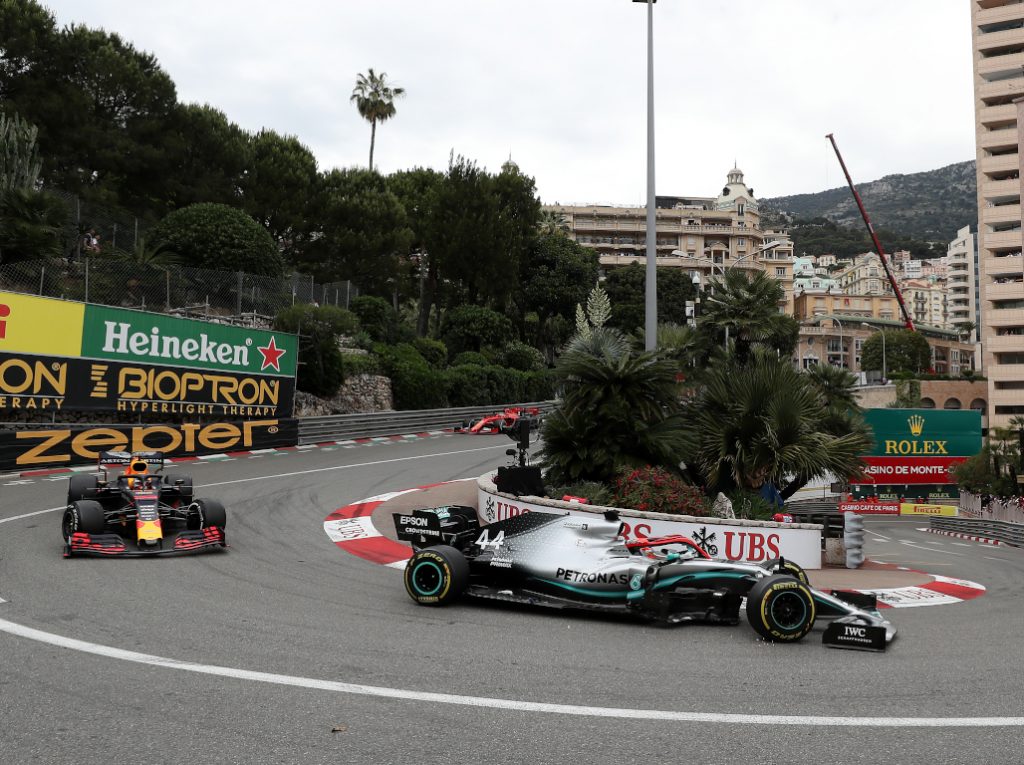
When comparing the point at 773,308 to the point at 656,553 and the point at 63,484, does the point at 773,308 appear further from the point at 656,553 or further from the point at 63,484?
the point at 63,484

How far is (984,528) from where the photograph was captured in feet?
100

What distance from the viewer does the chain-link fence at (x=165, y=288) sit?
25.0 metres

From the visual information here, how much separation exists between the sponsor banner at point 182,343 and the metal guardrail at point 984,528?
2560 cm

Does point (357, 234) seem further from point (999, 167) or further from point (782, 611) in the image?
point (999, 167)

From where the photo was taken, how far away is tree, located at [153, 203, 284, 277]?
114 ft

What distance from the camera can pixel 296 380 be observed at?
107ft

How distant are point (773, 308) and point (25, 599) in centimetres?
1620

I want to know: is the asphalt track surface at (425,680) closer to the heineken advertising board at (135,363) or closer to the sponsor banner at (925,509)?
the heineken advertising board at (135,363)

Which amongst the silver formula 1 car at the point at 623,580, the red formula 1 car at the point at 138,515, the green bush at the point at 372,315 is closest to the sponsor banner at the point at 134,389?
the green bush at the point at 372,315

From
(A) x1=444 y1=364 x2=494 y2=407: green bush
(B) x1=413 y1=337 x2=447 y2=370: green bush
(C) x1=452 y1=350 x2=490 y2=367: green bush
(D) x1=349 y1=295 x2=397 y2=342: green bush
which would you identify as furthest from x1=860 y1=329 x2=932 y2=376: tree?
(D) x1=349 y1=295 x2=397 y2=342: green bush

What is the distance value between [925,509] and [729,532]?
1092 inches

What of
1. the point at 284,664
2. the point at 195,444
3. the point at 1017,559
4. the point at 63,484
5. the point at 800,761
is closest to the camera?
the point at 800,761

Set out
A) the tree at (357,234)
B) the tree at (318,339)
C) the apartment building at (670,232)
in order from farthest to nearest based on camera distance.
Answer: the apartment building at (670,232), the tree at (357,234), the tree at (318,339)

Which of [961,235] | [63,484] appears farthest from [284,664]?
[961,235]
